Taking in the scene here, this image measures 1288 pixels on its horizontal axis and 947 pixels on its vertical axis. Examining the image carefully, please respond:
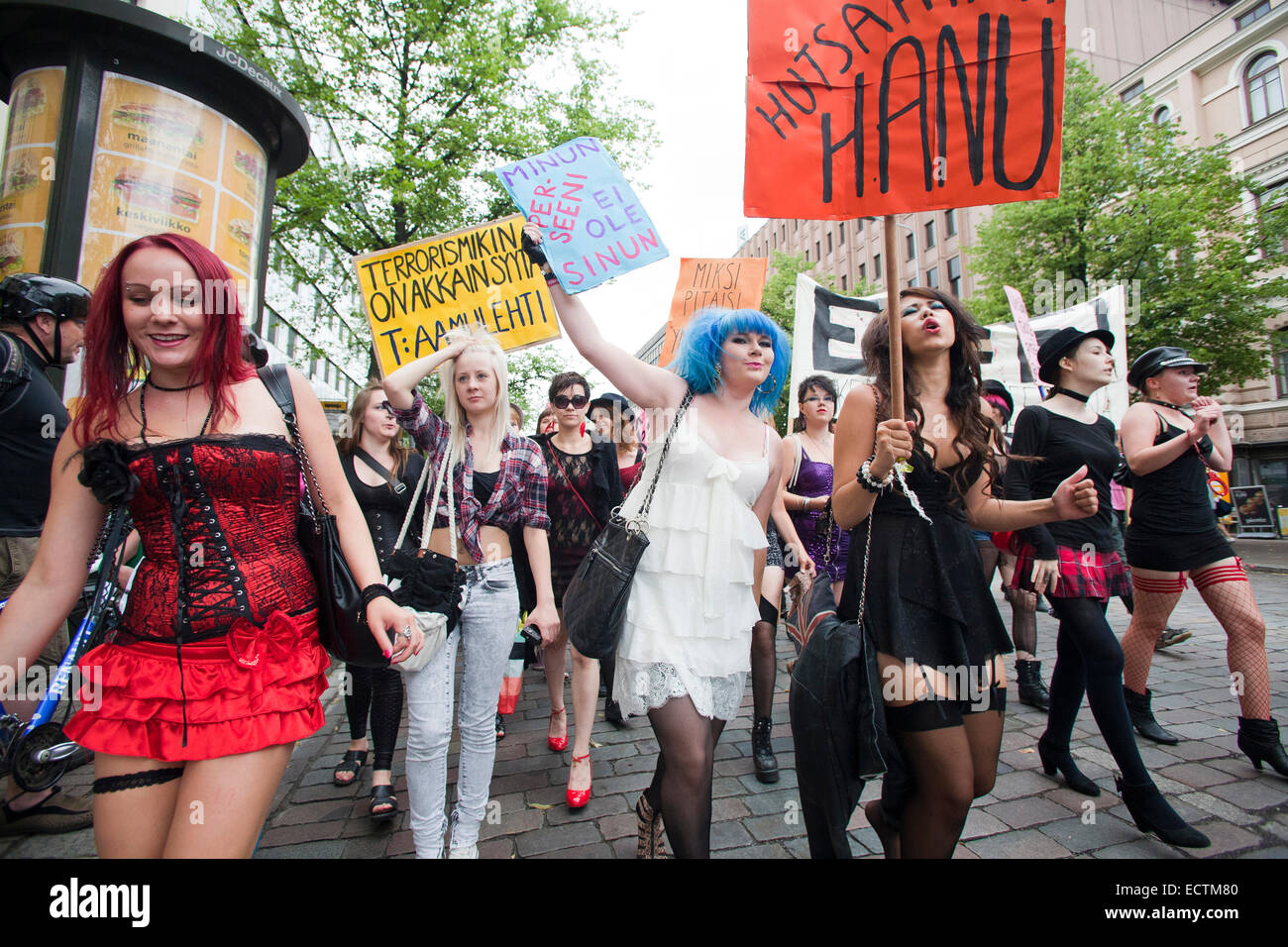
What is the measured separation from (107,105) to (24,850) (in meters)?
5.59

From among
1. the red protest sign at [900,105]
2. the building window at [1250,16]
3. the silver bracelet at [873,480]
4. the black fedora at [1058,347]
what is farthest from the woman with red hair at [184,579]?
the building window at [1250,16]

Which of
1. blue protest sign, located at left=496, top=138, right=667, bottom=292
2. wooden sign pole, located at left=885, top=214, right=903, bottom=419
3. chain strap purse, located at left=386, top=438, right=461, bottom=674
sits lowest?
chain strap purse, located at left=386, top=438, right=461, bottom=674

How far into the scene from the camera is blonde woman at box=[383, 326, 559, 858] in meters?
2.43

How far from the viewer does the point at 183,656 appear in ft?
4.97

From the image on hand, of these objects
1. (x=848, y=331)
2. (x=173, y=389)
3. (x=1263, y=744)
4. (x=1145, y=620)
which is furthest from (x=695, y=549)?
(x=848, y=331)

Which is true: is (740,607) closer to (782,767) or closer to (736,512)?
(736,512)

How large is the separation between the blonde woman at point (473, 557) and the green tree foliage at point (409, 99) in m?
11.9

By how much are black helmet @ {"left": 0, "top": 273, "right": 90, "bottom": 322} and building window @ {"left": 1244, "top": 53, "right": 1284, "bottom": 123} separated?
32244 mm

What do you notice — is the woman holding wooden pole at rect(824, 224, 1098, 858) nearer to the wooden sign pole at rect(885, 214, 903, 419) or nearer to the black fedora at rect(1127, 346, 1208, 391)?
the wooden sign pole at rect(885, 214, 903, 419)

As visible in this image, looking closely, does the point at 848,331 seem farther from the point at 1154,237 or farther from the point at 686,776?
the point at 1154,237

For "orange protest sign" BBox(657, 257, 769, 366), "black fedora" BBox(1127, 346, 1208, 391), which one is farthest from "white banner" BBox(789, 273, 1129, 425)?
"black fedora" BBox(1127, 346, 1208, 391)

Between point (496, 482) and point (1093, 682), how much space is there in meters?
2.82

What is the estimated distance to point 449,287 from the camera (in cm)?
463
